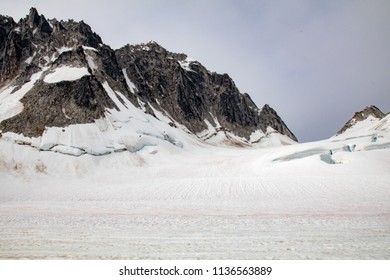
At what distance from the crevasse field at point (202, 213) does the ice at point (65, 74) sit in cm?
1936

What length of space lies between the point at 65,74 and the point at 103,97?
799 centimetres

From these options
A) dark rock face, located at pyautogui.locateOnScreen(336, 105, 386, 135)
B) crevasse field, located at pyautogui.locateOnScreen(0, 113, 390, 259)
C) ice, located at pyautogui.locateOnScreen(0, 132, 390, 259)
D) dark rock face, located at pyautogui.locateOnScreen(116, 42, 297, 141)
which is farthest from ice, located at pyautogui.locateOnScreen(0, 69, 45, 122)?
dark rock face, located at pyautogui.locateOnScreen(336, 105, 386, 135)

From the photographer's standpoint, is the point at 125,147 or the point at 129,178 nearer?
the point at 129,178

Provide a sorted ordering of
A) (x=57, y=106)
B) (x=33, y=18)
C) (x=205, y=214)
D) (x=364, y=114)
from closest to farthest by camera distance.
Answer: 1. (x=205, y=214)
2. (x=57, y=106)
3. (x=33, y=18)
4. (x=364, y=114)

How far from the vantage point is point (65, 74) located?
2087 inches

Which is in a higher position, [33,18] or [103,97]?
[33,18]

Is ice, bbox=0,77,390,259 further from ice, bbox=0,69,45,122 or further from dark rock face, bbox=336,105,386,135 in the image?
dark rock face, bbox=336,105,386,135

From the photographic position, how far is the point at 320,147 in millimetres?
38750

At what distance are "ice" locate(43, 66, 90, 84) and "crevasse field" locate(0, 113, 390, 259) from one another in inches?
762

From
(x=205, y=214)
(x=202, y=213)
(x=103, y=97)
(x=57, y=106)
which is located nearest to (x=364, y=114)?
(x=103, y=97)

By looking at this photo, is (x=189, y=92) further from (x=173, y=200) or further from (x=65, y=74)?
(x=173, y=200)
